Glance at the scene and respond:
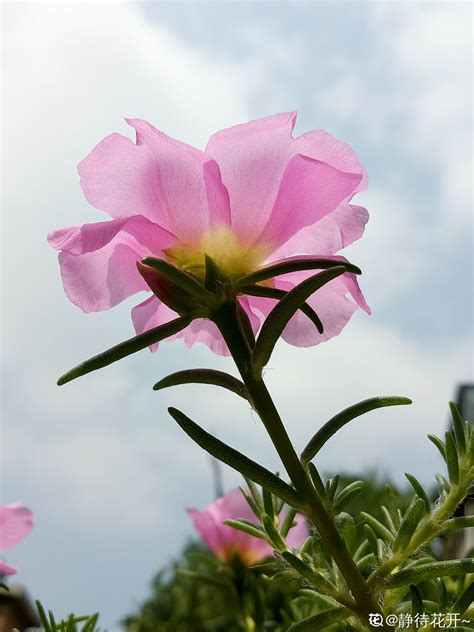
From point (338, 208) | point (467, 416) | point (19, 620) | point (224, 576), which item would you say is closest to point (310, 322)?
point (338, 208)

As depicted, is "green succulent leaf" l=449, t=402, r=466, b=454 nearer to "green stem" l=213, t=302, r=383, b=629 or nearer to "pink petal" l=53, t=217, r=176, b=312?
"green stem" l=213, t=302, r=383, b=629

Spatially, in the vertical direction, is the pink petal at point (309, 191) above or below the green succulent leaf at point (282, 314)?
above

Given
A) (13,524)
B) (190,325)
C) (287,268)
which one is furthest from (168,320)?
(13,524)

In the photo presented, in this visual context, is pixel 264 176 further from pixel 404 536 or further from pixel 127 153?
pixel 404 536

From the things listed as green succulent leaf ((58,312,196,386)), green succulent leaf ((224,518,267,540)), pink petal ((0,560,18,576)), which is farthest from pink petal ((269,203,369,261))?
pink petal ((0,560,18,576))

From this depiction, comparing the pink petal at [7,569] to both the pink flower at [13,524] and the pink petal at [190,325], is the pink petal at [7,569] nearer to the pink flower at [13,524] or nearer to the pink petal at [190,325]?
the pink flower at [13,524]

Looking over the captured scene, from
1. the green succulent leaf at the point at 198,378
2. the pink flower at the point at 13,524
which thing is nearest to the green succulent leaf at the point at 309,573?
the green succulent leaf at the point at 198,378

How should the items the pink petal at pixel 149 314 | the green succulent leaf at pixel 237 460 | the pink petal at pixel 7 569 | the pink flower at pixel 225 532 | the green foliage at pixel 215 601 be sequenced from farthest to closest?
the pink flower at pixel 225 532, the green foliage at pixel 215 601, the pink petal at pixel 7 569, the pink petal at pixel 149 314, the green succulent leaf at pixel 237 460
